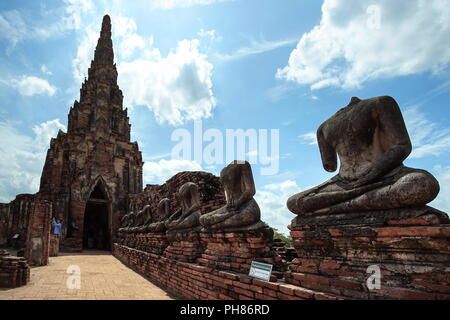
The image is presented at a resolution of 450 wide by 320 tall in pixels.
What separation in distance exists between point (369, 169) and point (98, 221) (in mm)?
26057

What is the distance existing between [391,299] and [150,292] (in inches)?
208

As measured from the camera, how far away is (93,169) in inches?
882

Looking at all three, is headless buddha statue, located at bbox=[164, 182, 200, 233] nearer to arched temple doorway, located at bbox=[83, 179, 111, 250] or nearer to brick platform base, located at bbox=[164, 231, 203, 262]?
brick platform base, located at bbox=[164, 231, 203, 262]

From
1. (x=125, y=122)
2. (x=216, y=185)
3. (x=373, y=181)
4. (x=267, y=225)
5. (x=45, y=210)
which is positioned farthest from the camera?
(x=125, y=122)

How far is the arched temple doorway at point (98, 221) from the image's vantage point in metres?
22.2

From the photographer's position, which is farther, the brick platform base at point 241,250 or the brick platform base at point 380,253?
the brick platform base at point 241,250

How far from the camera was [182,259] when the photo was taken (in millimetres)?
5988

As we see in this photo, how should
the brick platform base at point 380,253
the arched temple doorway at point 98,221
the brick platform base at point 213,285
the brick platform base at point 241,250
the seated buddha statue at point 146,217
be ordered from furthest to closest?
the arched temple doorway at point 98,221, the seated buddha statue at point 146,217, the brick platform base at point 241,250, the brick platform base at point 213,285, the brick platform base at point 380,253

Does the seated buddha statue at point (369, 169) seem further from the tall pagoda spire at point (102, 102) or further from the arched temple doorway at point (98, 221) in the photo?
the tall pagoda spire at point (102, 102)

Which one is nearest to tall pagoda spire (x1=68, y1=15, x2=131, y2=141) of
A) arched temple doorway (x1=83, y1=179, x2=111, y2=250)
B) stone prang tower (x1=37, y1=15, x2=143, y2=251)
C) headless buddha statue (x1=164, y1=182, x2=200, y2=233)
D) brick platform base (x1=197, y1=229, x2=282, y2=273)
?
stone prang tower (x1=37, y1=15, x2=143, y2=251)

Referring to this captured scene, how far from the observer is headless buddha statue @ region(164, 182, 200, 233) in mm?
6236

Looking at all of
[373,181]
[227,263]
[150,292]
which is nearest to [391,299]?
[373,181]

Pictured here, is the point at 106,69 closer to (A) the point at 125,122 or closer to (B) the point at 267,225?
(A) the point at 125,122

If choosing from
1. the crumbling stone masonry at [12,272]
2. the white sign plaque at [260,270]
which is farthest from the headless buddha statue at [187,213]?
the crumbling stone masonry at [12,272]
